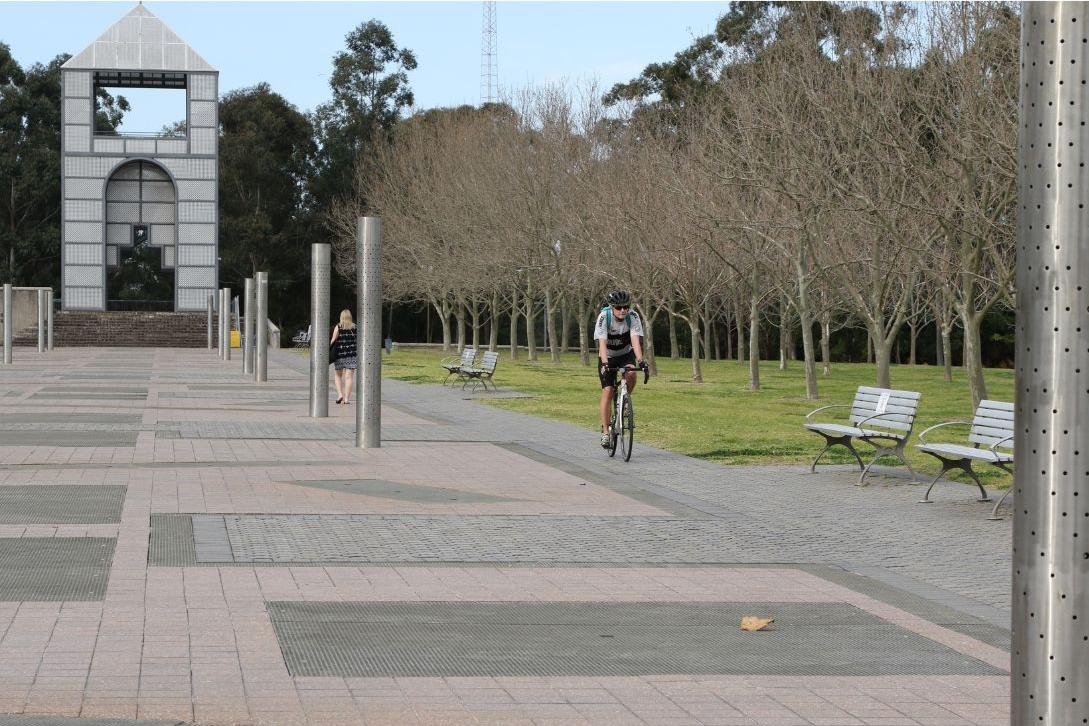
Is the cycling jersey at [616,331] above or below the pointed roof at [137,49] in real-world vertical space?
below

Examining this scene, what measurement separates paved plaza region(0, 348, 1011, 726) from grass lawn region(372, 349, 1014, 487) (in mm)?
A: 2529

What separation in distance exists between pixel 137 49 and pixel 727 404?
44995 mm

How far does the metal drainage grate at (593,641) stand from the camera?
6.21 metres

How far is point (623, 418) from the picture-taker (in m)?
15.9

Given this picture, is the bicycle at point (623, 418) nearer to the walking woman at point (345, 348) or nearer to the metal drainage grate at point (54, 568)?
the metal drainage grate at point (54, 568)

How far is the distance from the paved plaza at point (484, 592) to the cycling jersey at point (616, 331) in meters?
1.18

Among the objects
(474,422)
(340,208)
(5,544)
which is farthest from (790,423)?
(340,208)

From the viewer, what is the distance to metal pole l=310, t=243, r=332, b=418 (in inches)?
861

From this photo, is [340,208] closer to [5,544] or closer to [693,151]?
[693,151]

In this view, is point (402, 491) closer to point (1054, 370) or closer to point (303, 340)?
point (1054, 370)

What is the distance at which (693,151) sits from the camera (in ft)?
129

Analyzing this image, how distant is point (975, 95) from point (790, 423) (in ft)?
19.2

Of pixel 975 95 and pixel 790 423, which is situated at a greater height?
pixel 975 95

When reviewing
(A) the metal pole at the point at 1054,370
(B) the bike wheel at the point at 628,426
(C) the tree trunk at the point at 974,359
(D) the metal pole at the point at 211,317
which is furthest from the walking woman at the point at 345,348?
(D) the metal pole at the point at 211,317
